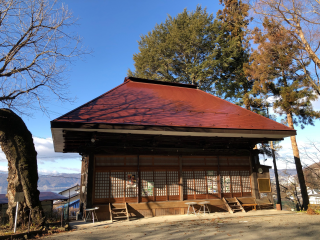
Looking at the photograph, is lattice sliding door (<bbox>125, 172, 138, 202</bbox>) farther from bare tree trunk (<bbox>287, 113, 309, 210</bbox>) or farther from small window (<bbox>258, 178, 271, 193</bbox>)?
bare tree trunk (<bbox>287, 113, 309, 210</bbox>)

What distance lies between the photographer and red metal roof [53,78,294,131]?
819cm

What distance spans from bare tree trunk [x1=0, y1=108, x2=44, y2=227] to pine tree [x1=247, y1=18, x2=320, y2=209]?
586 inches

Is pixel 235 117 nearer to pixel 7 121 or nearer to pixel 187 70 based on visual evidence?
pixel 7 121

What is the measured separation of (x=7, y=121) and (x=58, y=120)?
1770 mm

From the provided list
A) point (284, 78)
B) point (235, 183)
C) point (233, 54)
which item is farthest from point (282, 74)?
point (235, 183)

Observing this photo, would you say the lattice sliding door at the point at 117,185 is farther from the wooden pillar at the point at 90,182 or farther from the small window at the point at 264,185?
the small window at the point at 264,185

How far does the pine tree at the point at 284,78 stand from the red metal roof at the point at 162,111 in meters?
5.86

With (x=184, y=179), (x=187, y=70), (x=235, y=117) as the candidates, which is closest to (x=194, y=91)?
(x=235, y=117)

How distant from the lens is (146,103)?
10.2 meters

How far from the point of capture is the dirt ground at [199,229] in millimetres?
6062

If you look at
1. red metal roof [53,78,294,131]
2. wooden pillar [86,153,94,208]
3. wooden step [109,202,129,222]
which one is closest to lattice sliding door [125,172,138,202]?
wooden step [109,202,129,222]

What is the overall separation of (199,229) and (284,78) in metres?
13.6

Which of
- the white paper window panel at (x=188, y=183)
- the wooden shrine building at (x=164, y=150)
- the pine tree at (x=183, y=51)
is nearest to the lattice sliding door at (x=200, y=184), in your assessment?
the wooden shrine building at (x=164, y=150)

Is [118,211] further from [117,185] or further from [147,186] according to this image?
[147,186]
